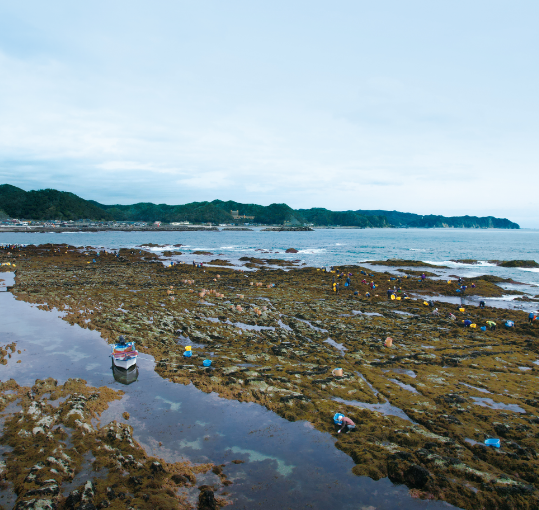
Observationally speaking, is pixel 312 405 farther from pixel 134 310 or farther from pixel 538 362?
pixel 134 310

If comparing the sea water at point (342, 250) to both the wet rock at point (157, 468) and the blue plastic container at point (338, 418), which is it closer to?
the blue plastic container at point (338, 418)

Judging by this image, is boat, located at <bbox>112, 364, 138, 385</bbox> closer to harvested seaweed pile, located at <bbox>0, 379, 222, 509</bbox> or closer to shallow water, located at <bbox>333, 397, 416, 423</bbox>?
harvested seaweed pile, located at <bbox>0, 379, 222, 509</bbox>

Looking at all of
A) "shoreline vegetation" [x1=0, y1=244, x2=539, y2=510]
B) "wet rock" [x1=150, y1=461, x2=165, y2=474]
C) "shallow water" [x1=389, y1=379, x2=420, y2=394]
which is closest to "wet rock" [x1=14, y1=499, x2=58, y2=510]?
"shoreline vegetation" [x1=0, y1=244, x2=539, y2=510]

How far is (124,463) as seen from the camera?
831 centimetres

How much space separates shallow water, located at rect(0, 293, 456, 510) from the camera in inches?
307

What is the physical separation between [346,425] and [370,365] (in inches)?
211

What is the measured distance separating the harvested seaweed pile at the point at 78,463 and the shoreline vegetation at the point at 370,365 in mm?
400

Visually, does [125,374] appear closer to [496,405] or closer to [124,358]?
[124,358]

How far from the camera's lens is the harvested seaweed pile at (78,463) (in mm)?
7121

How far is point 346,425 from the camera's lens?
34.1ft

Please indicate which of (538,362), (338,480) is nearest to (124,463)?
(338,480)

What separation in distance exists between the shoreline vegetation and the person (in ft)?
0.77

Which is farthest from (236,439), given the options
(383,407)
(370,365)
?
(370,365)

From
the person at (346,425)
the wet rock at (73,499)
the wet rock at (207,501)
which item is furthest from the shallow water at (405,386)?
the wet rock at (73,499)
